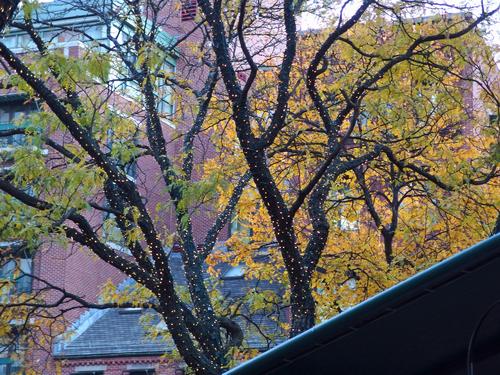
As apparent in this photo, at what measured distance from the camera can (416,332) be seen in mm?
4965

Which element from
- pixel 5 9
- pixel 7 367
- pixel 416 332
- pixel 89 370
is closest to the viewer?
pixel 416 332

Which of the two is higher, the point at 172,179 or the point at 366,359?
the point at 172,179

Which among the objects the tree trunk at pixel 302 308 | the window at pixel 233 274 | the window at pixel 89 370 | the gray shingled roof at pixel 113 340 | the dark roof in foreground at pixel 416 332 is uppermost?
the window at pixel 233 274

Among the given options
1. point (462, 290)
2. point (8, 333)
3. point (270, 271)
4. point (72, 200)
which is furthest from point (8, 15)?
point (270, 271)

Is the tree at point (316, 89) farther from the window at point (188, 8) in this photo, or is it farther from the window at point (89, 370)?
the window at point (89, 370)

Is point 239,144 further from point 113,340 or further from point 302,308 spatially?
point 113,340

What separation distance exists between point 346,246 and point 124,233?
641 cm

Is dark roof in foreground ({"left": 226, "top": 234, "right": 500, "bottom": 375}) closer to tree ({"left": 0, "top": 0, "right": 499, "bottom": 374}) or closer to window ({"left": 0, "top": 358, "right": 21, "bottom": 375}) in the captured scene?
tree ({"left": 0, "top": 0, "right": 499, "bottom": 374})

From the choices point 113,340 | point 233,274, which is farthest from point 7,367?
point 233,274

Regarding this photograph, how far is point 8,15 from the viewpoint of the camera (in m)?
8.16

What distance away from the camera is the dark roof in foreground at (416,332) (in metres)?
4.43

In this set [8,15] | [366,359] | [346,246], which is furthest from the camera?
[346,246]

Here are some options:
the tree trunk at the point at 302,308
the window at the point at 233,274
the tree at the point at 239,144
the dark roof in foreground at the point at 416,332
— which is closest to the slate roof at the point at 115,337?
the window at the point at 233,274

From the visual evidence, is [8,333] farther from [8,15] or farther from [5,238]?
[8,15]
